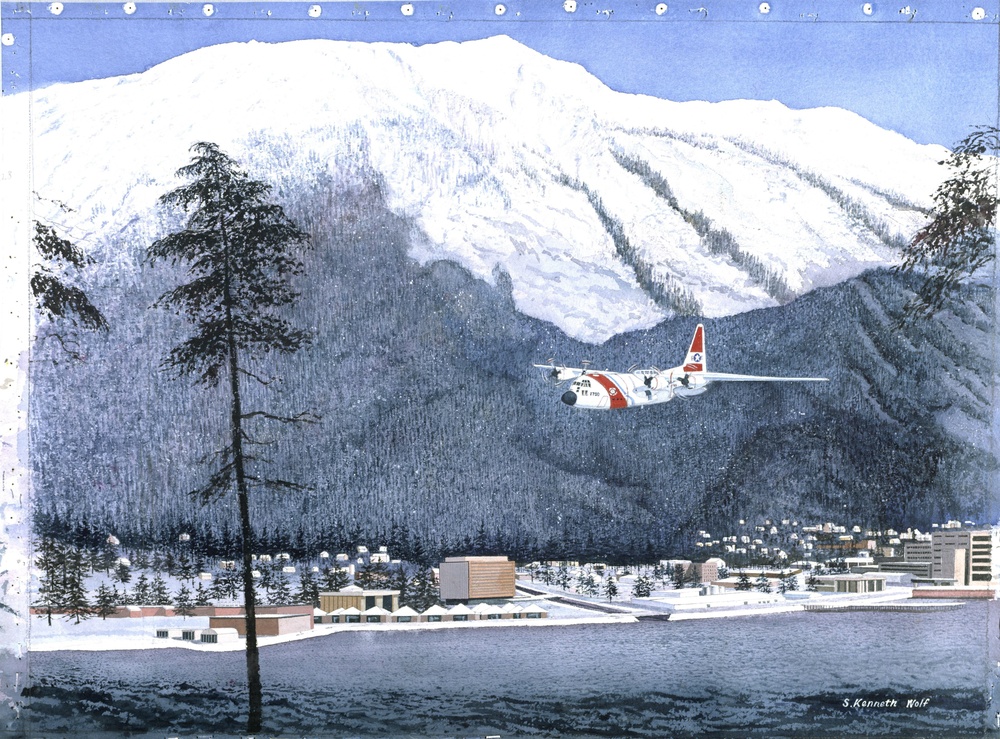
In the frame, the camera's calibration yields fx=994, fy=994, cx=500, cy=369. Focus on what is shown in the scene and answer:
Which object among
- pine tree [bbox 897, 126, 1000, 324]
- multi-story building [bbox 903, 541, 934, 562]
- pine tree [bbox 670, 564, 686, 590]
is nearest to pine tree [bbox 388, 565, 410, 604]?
pine tree [bbox 670, 564, 686, 590]

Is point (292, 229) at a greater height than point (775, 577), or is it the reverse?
point (292, 229)

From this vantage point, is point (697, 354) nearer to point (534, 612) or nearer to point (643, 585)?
point (643, 585)

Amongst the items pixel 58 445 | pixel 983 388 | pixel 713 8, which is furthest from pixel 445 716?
pixel 713 8

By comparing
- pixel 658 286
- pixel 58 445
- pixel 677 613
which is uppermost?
pixel 658 286

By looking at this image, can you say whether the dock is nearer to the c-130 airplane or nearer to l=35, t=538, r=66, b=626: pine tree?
the c-130 airplane

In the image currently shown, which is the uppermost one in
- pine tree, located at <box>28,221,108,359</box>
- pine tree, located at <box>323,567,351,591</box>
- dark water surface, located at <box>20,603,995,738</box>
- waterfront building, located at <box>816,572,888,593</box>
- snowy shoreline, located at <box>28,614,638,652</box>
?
pine tree, located at <box>28,221,108,359</box>

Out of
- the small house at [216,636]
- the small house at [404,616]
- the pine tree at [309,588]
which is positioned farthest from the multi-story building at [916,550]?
the small house at [216,636]

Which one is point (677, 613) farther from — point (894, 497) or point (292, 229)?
point (292, 229)

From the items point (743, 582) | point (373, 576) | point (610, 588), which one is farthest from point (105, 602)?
point (743, 582)
